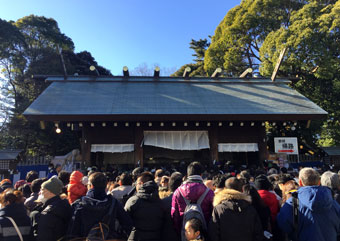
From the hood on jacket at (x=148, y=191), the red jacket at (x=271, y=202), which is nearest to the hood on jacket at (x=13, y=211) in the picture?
the hood on jacket at (x=148, y=191)

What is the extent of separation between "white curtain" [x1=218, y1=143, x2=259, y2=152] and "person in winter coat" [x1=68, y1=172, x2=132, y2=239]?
798 cm

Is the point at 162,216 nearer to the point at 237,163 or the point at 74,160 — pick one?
the point at 74,160

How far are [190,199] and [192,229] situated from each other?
1.29 feet

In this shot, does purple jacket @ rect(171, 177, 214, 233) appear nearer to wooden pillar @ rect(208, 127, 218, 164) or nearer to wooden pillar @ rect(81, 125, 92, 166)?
wooden pillar @ rect(208, 127, 218, 164)

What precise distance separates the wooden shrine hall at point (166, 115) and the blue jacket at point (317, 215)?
20.9ft

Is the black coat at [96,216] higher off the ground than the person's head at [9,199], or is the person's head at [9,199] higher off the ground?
the person's head at [9,199]

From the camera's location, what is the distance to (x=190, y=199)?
102 inches

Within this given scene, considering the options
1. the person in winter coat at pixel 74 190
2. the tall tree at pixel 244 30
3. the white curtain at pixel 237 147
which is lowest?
the person in winter coat at pixel 74 190

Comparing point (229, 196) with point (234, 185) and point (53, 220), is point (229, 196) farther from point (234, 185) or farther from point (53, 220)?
point (53, 220)

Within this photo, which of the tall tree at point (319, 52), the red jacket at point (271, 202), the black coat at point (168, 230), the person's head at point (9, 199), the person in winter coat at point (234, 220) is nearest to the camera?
the person in winter coat at point (234, 220)

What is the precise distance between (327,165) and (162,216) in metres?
10.8

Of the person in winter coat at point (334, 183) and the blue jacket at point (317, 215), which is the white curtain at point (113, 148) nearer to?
the person in winter coat at point (334, 183)

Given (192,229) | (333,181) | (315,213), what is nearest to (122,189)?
(192,229)

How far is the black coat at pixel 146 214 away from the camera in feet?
8.53
